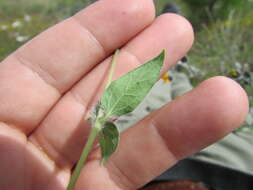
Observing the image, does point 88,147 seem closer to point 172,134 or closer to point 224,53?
point 172,134

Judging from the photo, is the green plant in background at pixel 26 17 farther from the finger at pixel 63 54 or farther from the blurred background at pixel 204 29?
the finger at pixel 63 54

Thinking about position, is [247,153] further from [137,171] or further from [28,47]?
[28,47]

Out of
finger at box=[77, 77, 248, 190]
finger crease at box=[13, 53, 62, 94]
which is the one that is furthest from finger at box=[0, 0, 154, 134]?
finger at box=[77, 77, 248, 190]

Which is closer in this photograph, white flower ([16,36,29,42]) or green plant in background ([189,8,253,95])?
green plant in background ([189,8,253,95])

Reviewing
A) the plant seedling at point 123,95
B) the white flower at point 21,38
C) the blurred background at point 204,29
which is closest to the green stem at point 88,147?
the plant seedling at point 123,95

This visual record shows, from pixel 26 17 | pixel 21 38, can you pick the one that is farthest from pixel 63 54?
pixel 26 17

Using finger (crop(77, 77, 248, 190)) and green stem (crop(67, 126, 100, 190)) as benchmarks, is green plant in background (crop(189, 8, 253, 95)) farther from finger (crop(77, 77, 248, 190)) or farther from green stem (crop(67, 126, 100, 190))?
green stem (crop(67, 126, 100, 190))
